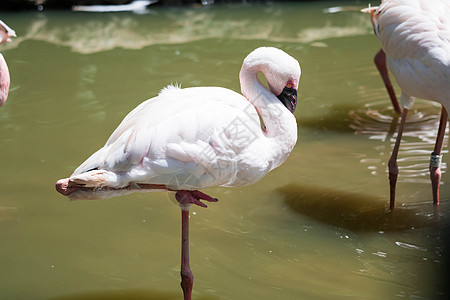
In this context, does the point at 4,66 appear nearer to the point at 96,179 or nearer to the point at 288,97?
the point at 96,179

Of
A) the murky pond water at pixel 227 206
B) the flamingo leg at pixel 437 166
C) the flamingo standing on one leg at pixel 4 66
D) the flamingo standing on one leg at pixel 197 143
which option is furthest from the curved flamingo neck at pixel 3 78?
the flamingo leg at pixel 437 166

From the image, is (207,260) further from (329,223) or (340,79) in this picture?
(340,79)

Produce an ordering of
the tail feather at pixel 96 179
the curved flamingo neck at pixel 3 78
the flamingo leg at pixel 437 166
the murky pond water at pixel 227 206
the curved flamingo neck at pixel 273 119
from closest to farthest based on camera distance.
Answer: the tail feather at pixel 96 179, the curved flamingo neck at pixel 273 119, the curved flamingo neck at pixel 3 78, the murky pond water at pixel 227 206, the flamingo leg at pixel 437 166

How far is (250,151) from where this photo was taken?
2885 mm

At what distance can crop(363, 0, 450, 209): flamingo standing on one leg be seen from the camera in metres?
3.67

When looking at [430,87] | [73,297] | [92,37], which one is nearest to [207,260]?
[73,297]

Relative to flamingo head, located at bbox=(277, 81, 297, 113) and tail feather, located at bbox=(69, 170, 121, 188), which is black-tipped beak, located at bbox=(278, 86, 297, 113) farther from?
tail feather, located at bbox=(69, 170, 121, 188)

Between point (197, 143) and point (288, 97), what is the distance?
582 mm

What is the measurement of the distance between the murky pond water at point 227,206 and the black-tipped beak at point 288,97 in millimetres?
934

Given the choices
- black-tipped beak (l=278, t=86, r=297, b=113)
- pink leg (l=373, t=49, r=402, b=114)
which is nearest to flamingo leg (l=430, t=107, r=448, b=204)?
black-tipped beak (l=278, t=86, r=297, b=113)

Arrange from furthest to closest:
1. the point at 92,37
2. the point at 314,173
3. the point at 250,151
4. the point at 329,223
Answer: the point at 92,37 < the point at 314,173 < the point at 329,223 < the point at 250,151

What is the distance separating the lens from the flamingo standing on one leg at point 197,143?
283cm

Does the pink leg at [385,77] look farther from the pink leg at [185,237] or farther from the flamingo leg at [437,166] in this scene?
the pink leg at [185,237]

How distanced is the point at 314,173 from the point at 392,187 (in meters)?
0.77
